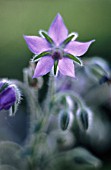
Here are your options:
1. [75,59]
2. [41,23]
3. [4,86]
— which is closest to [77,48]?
[75,59]

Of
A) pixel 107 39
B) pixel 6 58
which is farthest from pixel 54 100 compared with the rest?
pixel 107 39

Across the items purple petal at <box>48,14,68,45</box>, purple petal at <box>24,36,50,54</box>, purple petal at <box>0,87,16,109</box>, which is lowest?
purple petal at <box>0,87,16,109</box>

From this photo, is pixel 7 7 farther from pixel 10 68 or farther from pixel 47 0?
pixel 10 68

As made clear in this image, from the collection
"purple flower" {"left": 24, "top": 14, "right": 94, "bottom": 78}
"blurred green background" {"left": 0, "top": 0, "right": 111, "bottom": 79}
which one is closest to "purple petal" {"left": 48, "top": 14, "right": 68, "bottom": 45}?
"purple flower" {"left": 24, "top": 14, "right": 94, "bottom": 78}

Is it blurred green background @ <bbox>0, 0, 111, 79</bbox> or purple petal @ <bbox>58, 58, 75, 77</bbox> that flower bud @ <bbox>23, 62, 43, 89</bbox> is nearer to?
purple petal @ <bbox>58, 58, 75, 77</bbox>

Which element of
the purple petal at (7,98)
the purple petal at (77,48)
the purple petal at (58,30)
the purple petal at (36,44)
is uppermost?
the purple petal at (58,30)

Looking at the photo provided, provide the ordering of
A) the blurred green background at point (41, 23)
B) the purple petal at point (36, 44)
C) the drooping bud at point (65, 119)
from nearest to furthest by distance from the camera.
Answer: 1. the purple petal at point (36, 44)
2. the drooping bud at point (65, 119)
3. the blurred green background at point (41, 23)

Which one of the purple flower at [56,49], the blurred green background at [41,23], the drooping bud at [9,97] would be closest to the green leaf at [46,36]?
the purple flower at [56,49]

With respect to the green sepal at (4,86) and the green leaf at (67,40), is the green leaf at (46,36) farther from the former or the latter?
the green sepal at (4,86)
